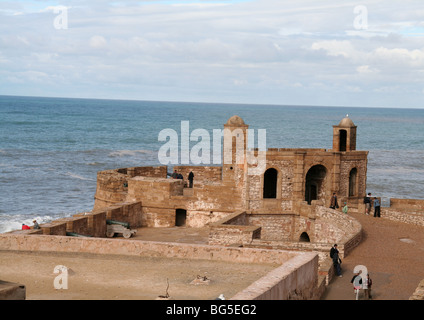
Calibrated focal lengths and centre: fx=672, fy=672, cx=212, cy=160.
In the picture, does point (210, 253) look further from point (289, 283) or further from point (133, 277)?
point (289, 283)

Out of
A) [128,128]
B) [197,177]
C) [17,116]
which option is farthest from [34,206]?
[17,116]

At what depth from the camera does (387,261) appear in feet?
72.0

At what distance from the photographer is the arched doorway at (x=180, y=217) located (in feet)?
109

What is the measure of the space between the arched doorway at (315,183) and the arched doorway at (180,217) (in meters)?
6.26

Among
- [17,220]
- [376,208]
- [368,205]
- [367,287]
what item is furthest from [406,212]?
[17,220]

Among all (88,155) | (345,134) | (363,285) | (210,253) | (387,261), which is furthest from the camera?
(88,155)

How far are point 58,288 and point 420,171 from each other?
236 feet

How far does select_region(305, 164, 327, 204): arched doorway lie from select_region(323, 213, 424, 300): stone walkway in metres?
4.82

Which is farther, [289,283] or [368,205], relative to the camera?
[368,205]

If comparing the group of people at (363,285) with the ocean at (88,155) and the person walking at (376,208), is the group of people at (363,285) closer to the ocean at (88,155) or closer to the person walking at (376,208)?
the person walking at (376,208)

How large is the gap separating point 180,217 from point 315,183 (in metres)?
6.98

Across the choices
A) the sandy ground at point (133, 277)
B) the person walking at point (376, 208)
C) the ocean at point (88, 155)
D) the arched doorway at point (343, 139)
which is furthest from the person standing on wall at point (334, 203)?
the ocean at point (88, 155)

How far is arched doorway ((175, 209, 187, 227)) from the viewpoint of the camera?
33.2m

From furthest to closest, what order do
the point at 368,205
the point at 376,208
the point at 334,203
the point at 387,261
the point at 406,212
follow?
the point at 334,203 → the point at 368,205 → the point at 376,208 → the point at 406,212 → the point at 387,261
